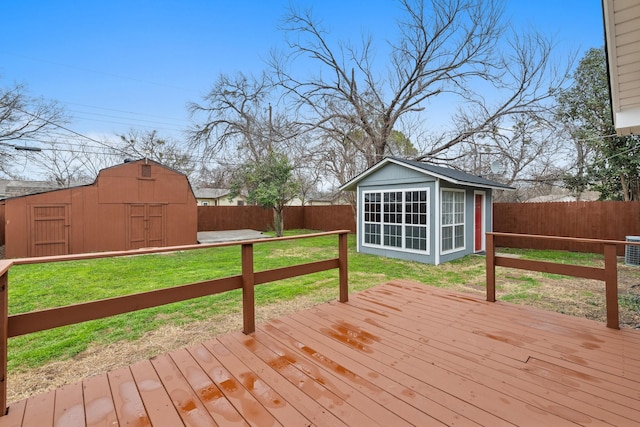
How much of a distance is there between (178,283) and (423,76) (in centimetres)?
1240

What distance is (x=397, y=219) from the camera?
846cm

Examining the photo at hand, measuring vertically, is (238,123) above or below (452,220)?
above

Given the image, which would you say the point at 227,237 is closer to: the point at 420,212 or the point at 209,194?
the point at 420,212

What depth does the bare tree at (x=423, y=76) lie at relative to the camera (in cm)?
1154

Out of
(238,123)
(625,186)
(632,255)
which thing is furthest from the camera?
(238,123)

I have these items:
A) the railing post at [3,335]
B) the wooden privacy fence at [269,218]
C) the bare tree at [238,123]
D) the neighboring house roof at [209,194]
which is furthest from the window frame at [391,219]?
the neighboring house roof at [209,194]

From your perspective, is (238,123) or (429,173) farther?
(238,123)

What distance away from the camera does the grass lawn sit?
130 inches

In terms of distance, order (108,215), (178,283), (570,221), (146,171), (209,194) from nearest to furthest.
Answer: (178,283)
(570,221)
(108,215)
(146,171)
(209,194)

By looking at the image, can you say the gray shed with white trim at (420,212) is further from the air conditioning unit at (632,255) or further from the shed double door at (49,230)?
the shed double door at (49,230)

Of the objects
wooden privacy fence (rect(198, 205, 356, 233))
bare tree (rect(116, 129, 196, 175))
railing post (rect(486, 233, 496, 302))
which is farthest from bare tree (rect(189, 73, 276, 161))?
railing post (rect(486, 233, 496, 302))

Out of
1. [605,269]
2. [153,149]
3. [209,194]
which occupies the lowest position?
[605,269]

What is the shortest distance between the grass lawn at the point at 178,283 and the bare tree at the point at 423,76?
6615 mm

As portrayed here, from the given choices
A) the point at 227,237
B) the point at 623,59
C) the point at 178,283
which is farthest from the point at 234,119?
the point at 623,59
